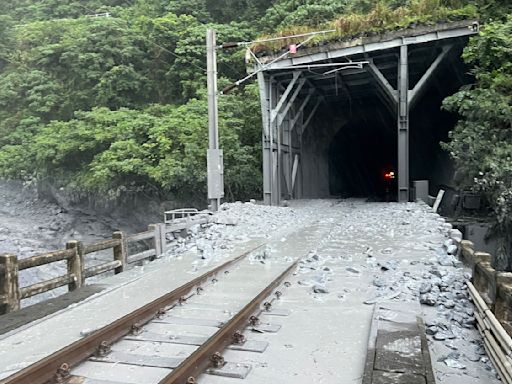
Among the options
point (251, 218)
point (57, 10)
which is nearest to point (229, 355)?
point (251, 218)

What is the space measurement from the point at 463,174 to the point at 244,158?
33.3ft

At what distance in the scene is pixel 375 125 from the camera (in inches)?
1226

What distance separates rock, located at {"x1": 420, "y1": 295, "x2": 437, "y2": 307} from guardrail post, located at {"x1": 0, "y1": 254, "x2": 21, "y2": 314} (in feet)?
16.1

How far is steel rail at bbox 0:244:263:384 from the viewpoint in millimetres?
3504

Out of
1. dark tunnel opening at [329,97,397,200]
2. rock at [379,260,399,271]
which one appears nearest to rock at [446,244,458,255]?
rock at [379,260,399,271]

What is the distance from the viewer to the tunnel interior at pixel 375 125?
21.1m

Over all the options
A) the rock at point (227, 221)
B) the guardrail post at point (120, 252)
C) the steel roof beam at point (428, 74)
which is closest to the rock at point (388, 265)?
the guardrail post at point (120, 252)

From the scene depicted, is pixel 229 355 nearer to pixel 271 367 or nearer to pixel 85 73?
pixel 271 367

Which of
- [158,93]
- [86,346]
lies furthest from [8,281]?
[158,93]

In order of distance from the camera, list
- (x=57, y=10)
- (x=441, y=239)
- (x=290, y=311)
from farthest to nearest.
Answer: (x=57, y=10) < (x=441, y=239) < (x=290, y=311)

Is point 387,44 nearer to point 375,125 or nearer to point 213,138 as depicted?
point 213,138

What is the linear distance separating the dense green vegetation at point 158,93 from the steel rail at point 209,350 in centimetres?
1078

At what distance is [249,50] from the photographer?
730 inches

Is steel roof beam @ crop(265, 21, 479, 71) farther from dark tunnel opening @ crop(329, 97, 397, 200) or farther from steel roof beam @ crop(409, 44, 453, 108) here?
dark tunnel opening @ crop(329, 97, 397, 200)
